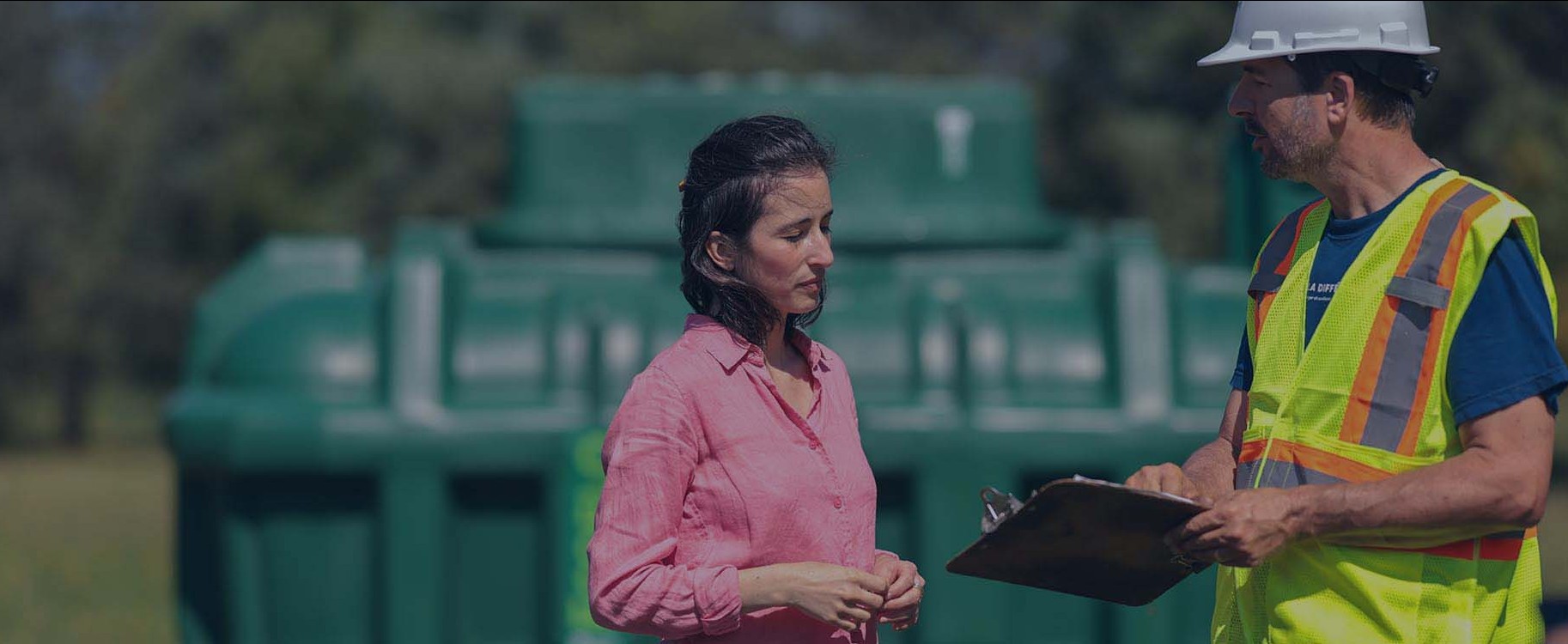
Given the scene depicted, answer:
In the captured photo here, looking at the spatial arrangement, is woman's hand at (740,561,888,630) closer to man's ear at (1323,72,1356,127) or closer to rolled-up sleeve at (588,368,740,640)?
rolled-up sleeve at (588,368,740,640)

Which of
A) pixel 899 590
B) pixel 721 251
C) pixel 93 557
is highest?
pixel 721 251

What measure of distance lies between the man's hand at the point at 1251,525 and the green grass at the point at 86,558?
6581 mm

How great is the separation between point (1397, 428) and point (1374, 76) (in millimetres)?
499

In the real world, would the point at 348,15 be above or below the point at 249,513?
above

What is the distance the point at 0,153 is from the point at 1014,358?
28973 mm

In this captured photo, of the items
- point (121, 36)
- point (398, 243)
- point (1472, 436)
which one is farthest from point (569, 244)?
point (121, 36)

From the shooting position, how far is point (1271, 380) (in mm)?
2492

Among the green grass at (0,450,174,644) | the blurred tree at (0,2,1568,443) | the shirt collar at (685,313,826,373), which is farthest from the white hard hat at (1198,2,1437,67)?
the blurred tree at (0,2,1568,443)

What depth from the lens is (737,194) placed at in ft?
7.81

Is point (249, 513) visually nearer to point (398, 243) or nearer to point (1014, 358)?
point (398, 243)

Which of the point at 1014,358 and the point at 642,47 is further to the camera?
the point at 642,47

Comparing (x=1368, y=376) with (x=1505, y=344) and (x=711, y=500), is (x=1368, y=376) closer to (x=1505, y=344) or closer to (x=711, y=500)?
(x=1505, y=344)

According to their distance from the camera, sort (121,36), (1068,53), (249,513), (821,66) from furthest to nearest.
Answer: (121,36), (821,66), (1068,53), (249,513)

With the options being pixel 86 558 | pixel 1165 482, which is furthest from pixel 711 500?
pixel 86 558
